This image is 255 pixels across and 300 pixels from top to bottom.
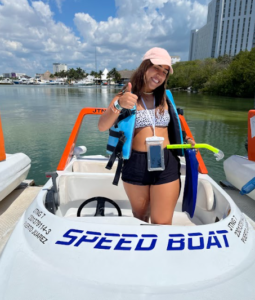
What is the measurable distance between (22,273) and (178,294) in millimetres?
755

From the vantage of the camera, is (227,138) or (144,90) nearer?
(144,90)

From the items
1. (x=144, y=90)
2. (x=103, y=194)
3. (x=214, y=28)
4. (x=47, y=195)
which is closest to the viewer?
(x=144, y=90)

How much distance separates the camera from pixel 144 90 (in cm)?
152

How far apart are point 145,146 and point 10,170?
7.53ft

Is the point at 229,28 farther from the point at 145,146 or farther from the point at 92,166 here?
the point at 145,146

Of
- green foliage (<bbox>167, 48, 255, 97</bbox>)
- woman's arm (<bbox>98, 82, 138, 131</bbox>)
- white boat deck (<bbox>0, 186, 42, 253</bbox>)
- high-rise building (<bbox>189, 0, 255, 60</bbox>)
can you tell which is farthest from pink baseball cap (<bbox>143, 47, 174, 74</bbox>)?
high-rise building (<bbox>189, 0, 255, 60</bbox>)

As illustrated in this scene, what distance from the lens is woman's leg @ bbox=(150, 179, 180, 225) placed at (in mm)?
1496

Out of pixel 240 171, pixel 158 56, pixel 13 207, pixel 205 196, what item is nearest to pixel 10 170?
pixel 13 207

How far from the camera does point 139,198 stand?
5.06ft

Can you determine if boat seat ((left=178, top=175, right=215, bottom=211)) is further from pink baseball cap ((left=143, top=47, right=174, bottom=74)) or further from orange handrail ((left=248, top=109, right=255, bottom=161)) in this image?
orange handrail ((left=248, top=109, right=255, bottom=161))

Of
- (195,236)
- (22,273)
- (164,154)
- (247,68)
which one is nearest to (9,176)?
(22,273)

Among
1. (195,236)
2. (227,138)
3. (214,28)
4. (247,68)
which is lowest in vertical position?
(227,138)

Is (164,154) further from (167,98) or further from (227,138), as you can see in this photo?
(227,138)

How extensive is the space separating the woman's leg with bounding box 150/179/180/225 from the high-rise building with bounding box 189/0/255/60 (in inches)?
3008
